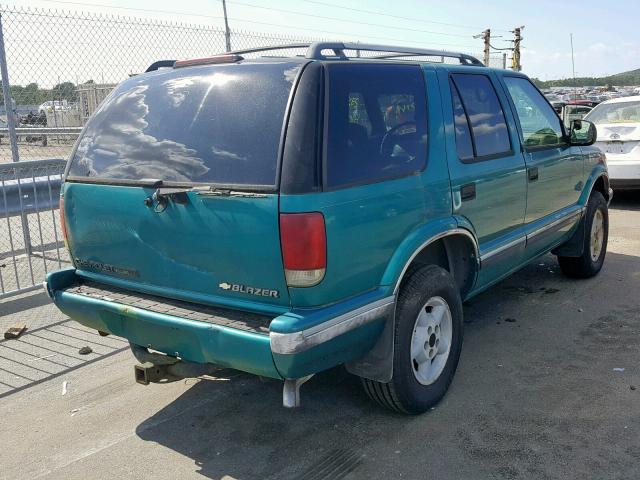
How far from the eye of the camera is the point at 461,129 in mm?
3992

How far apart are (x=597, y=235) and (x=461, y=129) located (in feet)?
10.0

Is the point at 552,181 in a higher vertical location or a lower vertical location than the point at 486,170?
lower

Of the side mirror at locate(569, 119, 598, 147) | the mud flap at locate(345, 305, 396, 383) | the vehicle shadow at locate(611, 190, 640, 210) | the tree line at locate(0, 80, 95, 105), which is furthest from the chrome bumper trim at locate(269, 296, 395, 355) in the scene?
the vehicle shadow at locate(611, 190, 640, 210)

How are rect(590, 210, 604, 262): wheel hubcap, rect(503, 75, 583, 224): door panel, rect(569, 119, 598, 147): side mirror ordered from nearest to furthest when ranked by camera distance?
rect(503, 75, 583, 224): door panel
rect(569, 119, 598, 147): side mirror
rect(590, 210, 604, 262): wheel hubcap

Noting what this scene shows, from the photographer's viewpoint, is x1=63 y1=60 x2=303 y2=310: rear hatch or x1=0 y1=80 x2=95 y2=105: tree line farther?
x1=0 y1=80 x2=95 y2=105: tree line

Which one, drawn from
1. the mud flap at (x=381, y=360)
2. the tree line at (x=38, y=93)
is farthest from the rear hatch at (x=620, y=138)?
the mud flap at (x=381, y=360)

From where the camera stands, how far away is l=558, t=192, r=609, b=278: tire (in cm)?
601

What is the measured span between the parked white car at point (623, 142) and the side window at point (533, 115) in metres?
4.83

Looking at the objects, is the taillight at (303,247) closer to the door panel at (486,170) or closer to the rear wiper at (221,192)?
the rear wiper at (221,192)

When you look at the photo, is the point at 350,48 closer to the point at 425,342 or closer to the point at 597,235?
the point at 425,342

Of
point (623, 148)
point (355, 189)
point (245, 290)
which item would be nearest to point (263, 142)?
point (355, 189)

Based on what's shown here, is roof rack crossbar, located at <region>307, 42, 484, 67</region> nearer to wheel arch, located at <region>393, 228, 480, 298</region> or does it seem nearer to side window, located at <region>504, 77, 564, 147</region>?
side window, located at <region>504, 77, 564, 147</region>

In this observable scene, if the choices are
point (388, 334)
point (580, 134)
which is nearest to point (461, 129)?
point (388, 334)

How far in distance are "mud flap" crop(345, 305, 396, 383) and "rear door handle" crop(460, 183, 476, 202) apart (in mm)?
992
